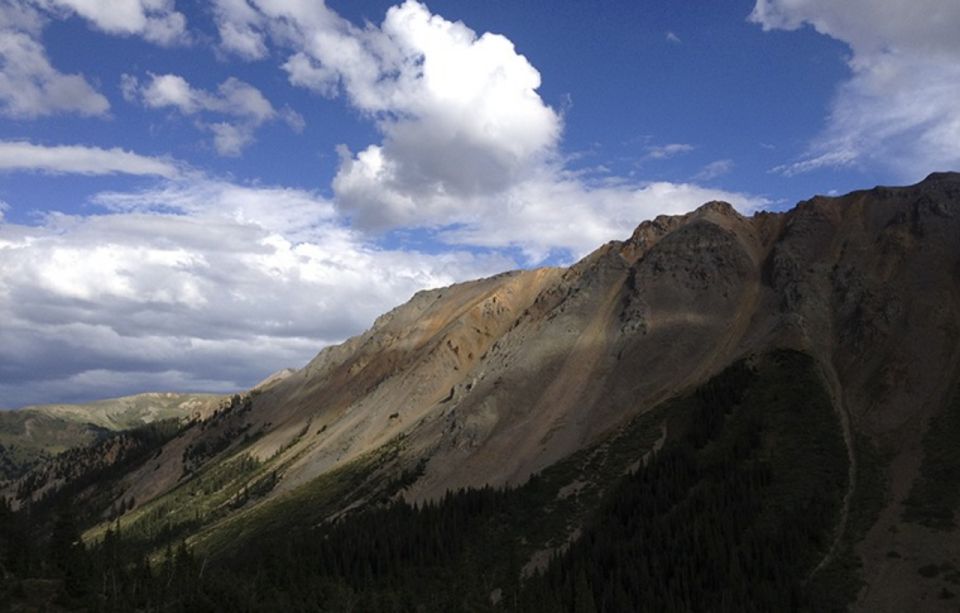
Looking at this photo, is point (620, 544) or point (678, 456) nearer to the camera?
point (620, 544)

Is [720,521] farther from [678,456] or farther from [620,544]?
[678,456]

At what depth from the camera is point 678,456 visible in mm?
119812

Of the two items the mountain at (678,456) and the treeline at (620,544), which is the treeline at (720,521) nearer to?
the treeline at (620,544)

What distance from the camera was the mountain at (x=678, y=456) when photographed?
93.1 m

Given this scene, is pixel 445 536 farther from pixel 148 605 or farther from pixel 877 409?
pixel 877 409

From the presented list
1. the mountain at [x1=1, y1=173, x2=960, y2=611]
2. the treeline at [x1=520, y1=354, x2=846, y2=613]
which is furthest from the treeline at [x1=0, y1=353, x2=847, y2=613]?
the mountain at [x1=1, y1=173, x2=960, y2=611]

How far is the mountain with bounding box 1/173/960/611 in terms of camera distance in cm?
9306

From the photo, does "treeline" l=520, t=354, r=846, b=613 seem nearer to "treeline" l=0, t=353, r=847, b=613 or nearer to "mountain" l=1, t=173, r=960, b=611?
"treeline" l=0, t=353, r=847, b=613

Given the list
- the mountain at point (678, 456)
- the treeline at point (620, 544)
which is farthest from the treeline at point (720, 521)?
the mountain at point (678, 456)

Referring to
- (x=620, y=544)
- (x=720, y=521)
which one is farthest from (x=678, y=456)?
(x=620, y=544)

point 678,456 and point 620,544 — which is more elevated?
point 678,456

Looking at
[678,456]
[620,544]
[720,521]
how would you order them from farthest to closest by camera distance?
[678,456]
[620,544]
[720,521]

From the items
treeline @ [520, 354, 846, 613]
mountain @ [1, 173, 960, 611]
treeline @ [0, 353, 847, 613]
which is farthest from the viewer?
mountain @ [1, 173, 960, 611]

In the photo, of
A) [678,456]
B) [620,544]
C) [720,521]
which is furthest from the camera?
[678,456]
